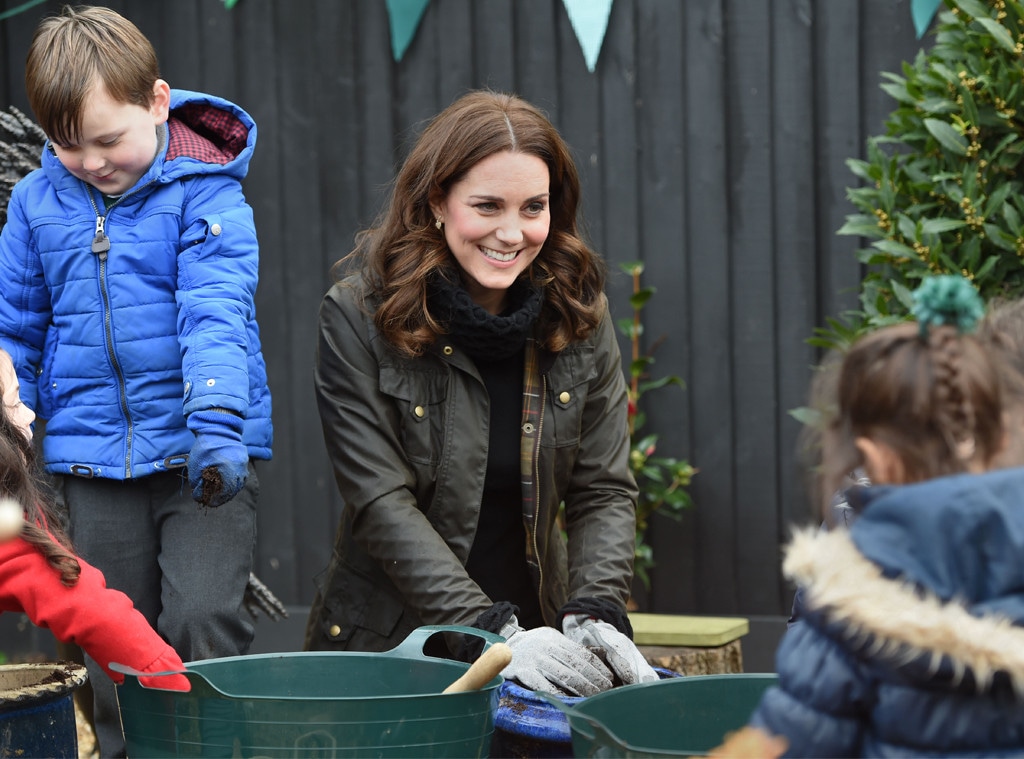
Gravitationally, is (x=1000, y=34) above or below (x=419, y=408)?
above

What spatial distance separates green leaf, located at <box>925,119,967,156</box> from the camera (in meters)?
3.12

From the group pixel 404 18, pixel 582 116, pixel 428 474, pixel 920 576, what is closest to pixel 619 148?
pixel 582 116

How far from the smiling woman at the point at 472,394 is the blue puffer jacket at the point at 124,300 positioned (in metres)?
0.24


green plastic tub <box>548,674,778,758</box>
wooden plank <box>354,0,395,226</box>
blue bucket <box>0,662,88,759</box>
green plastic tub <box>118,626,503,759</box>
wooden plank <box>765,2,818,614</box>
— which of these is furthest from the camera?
wooden plank <box>354,0,395,226</box>

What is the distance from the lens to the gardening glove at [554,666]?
1.98 meters

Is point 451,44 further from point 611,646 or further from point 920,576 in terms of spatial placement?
point 920,576

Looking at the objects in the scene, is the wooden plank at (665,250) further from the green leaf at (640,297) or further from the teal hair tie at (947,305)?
the teal hair tie at (947,305)

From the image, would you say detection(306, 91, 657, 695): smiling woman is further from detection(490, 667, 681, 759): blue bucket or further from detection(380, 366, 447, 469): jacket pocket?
detection(490, 667, 681, 759): blue bucket

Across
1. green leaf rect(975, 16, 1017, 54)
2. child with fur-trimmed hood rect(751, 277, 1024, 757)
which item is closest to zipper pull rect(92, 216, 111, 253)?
child with fur-trimmed hood rect(751, 277, 1024, 757)

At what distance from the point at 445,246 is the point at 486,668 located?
3.47 feet

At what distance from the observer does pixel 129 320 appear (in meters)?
2.48

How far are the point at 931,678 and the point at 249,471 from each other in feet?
5.23

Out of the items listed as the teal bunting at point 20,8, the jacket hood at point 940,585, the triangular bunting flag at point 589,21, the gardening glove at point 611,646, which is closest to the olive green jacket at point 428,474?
the gardening glove at point 611,646

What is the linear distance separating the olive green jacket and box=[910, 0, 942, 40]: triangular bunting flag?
208 centimetres
